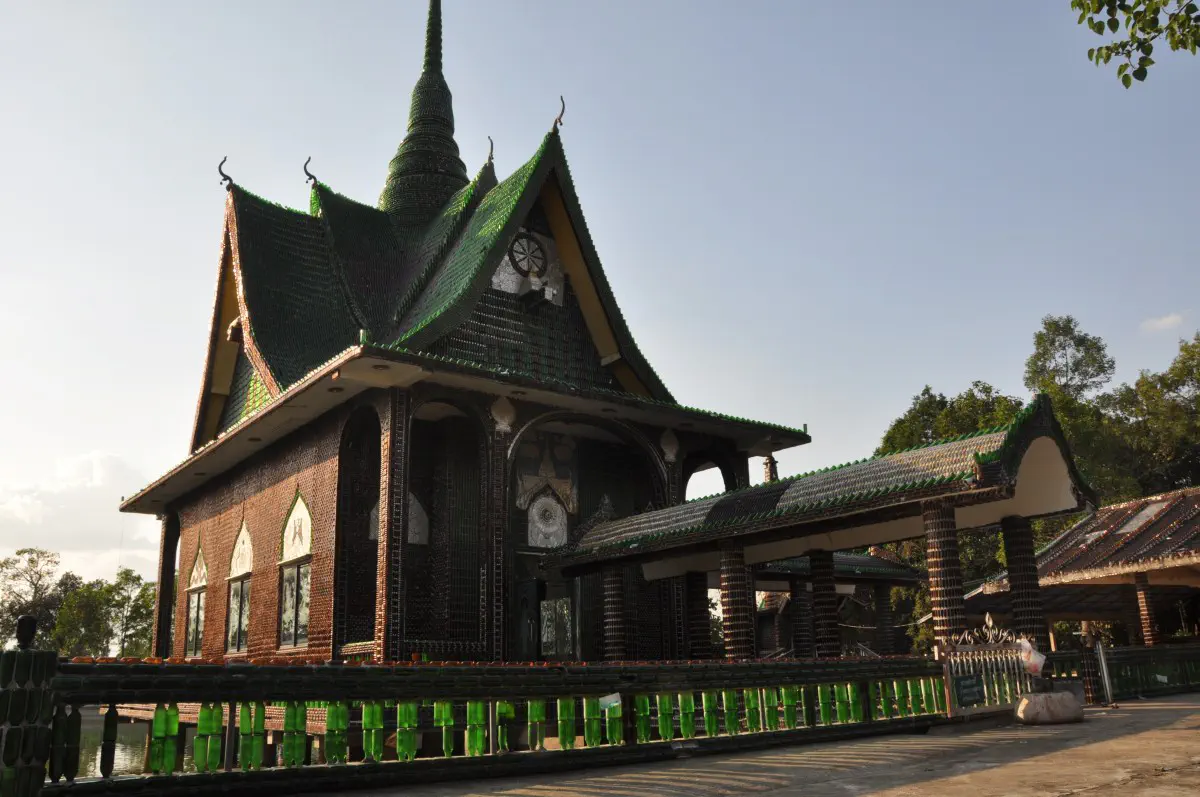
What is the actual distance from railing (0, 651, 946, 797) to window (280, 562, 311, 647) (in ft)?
17.6

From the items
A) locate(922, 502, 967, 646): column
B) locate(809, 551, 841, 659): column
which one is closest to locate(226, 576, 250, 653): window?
locate(809, 551, 841, 659): column

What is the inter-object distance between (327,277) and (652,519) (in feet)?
28.3

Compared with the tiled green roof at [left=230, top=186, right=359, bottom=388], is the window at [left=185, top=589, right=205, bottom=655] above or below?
below

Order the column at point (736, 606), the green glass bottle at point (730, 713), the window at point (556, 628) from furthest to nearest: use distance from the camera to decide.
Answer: the window at point (556, 628)
the column at point (736, 606)
the green glass bottle at point (730, 713)

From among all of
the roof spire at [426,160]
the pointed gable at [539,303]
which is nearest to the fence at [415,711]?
the pointed gable at [539,303]

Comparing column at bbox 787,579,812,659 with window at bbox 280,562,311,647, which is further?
column at bbox 787,579,812,659

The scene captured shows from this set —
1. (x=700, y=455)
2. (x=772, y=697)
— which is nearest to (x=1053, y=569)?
(x=700, y=455)

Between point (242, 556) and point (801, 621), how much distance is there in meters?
11.4

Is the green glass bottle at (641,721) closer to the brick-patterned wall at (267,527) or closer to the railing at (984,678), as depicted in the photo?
the railing at (984,678)

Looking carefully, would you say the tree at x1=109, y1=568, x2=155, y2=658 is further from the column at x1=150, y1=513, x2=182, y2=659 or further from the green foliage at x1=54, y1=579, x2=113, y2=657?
the column at x1=150, y1=513, x2=182, y2=659

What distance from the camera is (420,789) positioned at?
7.16 meters

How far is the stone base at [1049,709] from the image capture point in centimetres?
1120

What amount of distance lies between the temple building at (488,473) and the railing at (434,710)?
2.22 meters

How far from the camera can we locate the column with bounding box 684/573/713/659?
672 inches
